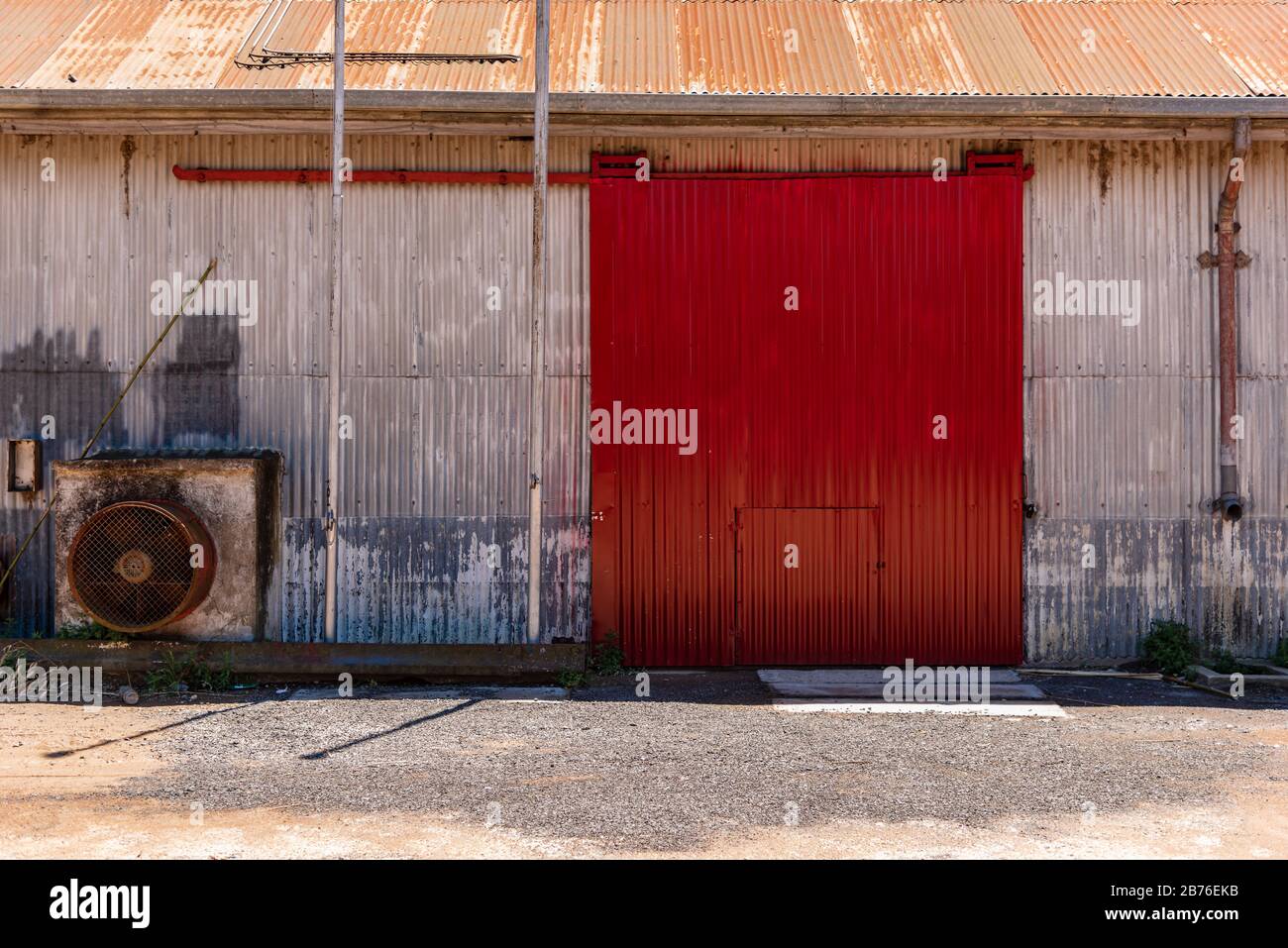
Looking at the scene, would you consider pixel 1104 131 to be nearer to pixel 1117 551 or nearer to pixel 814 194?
pixel 814 194

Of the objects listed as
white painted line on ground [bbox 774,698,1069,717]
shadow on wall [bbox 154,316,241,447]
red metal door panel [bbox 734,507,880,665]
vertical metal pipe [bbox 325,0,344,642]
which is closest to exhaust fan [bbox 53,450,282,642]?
shadow on wall [bbox 154,316,241,447]

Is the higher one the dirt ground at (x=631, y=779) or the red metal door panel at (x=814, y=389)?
the red metal door panel at (x=814, y=389)

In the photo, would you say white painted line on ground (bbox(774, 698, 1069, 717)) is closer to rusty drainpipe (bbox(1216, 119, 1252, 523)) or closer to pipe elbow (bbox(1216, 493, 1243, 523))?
pipe elbow (bbox(1216, 493, 1243, 523))

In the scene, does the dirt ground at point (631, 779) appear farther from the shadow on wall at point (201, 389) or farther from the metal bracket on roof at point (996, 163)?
the metal bracket on roof at point (996, 163)

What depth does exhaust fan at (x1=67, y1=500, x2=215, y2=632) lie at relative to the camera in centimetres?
1009

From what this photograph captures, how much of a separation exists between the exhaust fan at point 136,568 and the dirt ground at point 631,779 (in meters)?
0.98

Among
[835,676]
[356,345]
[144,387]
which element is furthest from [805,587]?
[144,387]

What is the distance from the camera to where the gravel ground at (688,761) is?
21.4 feet

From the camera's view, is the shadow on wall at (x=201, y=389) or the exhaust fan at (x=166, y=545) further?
the shadow on wall at (x=201, y=389)

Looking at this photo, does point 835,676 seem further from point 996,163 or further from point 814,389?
point 996,163

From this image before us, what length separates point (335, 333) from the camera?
1052 cm

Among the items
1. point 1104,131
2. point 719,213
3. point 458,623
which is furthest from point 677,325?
point 1104,131

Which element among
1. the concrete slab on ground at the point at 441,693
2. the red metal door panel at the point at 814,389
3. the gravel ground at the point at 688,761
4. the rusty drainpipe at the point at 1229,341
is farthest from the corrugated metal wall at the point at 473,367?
the gravel ground at the point at 688,761

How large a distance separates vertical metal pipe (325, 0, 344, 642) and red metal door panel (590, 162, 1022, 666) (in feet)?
7.61
